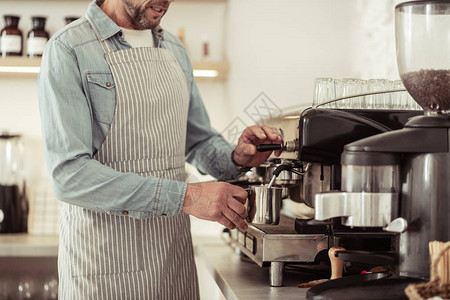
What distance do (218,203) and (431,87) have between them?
1.74 feet

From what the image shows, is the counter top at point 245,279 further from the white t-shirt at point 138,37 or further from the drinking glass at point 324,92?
the white t-shirt at point 138,37

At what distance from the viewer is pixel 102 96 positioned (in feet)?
5.07

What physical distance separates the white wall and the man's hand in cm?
53

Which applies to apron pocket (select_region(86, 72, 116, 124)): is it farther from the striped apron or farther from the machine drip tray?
the machine drip tray

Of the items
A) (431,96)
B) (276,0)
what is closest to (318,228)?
(431,96)

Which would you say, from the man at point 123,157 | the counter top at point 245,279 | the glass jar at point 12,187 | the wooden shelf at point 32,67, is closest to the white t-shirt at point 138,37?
the man at point 123,157

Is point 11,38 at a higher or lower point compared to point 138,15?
higher

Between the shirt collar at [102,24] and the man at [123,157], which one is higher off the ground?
the shirt collar at [102,24]

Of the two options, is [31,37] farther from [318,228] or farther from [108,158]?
[318,228]

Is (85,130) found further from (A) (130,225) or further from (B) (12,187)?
(B) (12,187)

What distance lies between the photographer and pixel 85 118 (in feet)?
4.84

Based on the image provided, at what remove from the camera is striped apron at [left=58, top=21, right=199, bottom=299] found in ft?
5.13

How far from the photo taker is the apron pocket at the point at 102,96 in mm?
1528

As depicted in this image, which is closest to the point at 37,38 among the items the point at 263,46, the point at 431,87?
the point at 263,46
